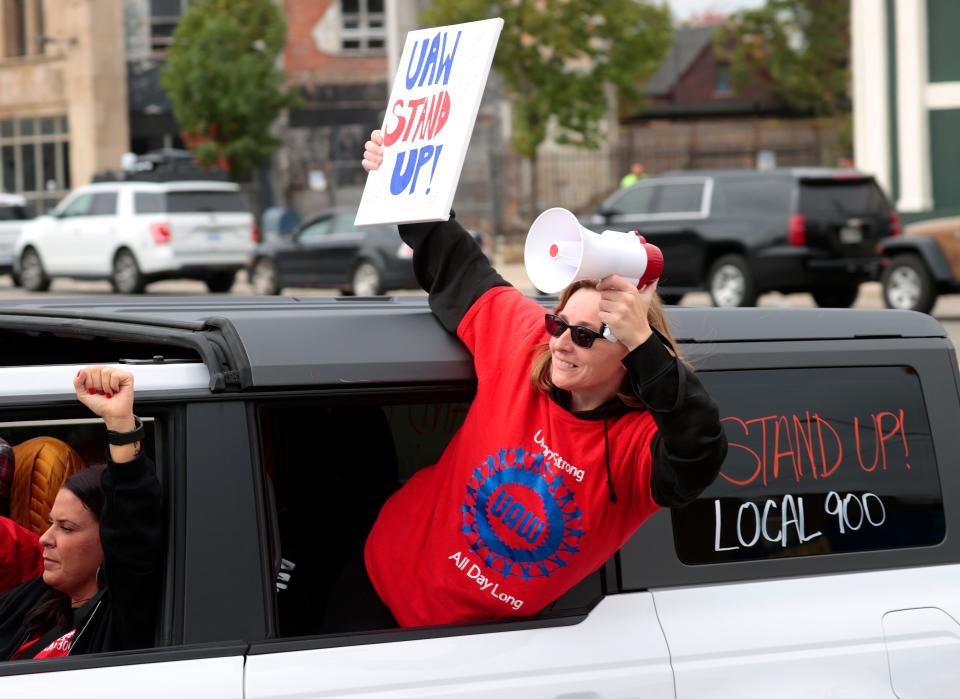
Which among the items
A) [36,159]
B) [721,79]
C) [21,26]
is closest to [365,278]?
[36,159]

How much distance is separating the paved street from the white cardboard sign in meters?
11.9

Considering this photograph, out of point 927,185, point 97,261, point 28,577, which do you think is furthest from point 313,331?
point 927,185

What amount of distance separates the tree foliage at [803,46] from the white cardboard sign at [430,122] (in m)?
49.2

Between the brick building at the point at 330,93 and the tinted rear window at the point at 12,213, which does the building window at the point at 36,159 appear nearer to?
the brick building at the point at 330,93

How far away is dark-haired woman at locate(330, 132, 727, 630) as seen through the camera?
98.8 inches

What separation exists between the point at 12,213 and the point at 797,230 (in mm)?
17203

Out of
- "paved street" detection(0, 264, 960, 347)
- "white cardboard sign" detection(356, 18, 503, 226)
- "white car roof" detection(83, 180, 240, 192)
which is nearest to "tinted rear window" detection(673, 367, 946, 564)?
"white cardboard sign" detection(356, 18, 503, 226)

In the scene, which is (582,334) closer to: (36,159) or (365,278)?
(365,278)

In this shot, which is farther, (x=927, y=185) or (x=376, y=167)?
(x=927, y=185)

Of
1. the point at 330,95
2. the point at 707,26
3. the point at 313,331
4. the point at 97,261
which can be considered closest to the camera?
the point at 313,331

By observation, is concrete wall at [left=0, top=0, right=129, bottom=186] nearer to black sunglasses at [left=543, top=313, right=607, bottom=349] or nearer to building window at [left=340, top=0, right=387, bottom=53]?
building window at [left=340, top=0, right=387, bottom=53]

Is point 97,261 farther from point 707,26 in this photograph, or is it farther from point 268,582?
point 707,26

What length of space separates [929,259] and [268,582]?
51.6 ft

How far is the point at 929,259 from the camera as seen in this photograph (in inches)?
674
